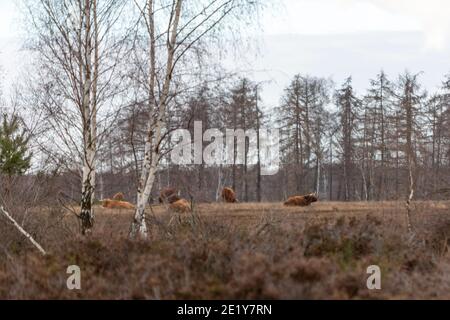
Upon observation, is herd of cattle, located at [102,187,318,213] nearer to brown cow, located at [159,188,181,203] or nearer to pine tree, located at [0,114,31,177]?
brown cow, located at [159,188,181,203]

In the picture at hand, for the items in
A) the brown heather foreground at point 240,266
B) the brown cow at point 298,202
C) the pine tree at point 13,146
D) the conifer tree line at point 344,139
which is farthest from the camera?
the conifer tree line at point 344,139

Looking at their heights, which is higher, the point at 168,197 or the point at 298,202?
the point at 168,197

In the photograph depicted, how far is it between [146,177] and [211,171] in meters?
33.4

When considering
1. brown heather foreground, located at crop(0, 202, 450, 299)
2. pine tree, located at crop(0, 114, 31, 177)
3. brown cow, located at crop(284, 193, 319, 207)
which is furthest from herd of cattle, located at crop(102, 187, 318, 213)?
brown heather foreground, located at crop(0, 202, 450, 299)

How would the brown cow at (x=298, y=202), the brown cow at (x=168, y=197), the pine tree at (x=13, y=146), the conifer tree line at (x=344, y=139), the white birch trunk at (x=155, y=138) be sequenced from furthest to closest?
the conifer tree line at (x=344, y=139) < the brown cow at (x=298, y=202) < the pine tree at (x=13, y=146) < the brown cow at (x=168, y=197) < the white birch trunk at (x=155, y=138)

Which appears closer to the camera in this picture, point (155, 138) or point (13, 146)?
point (155, 138)

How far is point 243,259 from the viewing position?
17.7 feet

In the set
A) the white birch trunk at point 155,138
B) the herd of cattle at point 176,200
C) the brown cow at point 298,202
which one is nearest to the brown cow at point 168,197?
the herd of cattle at point 176,200

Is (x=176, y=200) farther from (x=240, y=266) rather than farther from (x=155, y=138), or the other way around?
(x=240, y=266)

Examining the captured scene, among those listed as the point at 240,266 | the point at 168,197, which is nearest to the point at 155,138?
the point at 240,266

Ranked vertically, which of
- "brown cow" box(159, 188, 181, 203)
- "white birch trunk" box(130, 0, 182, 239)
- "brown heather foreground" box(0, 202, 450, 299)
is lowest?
"brown heather foreground" box(0, 202, 450, 299)

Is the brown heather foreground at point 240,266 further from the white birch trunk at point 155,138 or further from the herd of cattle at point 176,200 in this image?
the herd of cattle at point 176,200

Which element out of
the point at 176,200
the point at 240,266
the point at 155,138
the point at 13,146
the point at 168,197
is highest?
the point at 13,146
